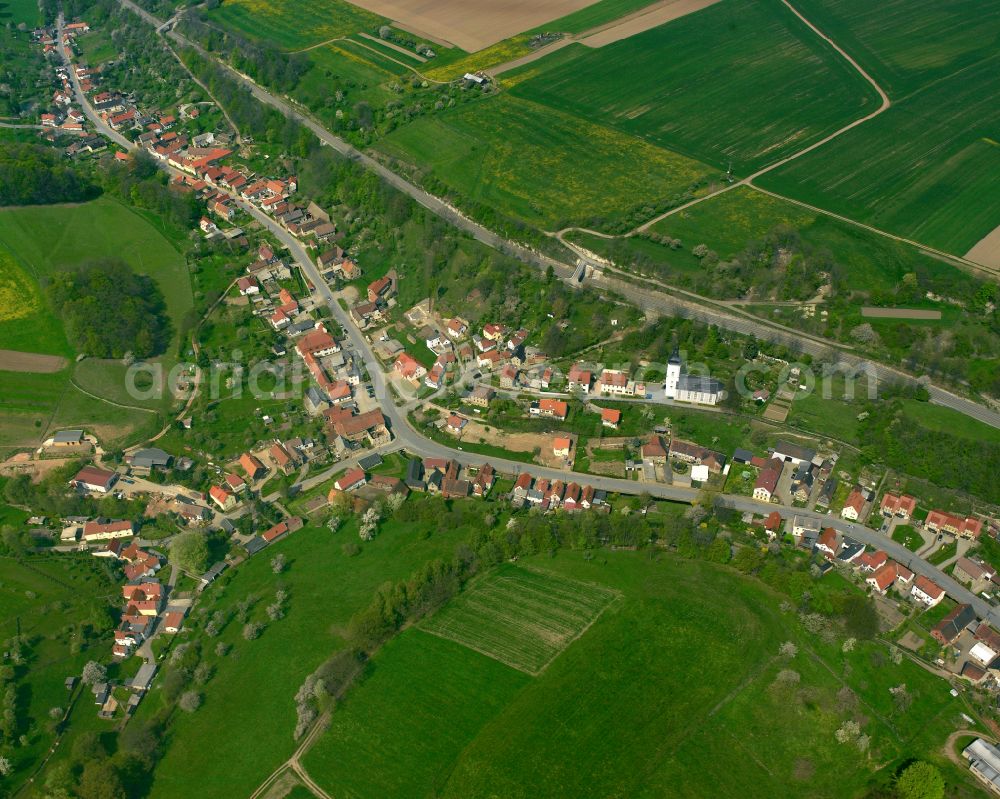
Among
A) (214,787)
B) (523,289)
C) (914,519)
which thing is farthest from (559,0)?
(214,787)

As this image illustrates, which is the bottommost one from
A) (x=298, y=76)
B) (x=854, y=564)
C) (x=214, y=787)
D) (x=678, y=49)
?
(x=214, y=787)

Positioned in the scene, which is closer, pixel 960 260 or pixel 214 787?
pixel 214 787

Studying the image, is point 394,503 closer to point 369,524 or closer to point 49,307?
point 369,524

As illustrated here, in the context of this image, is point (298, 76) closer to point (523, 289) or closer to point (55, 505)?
point (523, 289)

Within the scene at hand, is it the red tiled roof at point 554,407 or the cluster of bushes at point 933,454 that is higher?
the cluster of bushes at point 933,454

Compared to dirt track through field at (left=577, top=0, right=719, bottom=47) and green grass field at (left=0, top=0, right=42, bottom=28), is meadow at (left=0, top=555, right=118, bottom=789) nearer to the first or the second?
dirt track through field at (left=577, top=0, right=719, bottom=47)

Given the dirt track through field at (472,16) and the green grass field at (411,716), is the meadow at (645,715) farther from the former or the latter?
the dirt track through field at (472,16)

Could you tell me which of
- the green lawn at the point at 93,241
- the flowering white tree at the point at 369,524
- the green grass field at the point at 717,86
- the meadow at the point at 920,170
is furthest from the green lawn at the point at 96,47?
the flowering white tree at the point at 369,524
